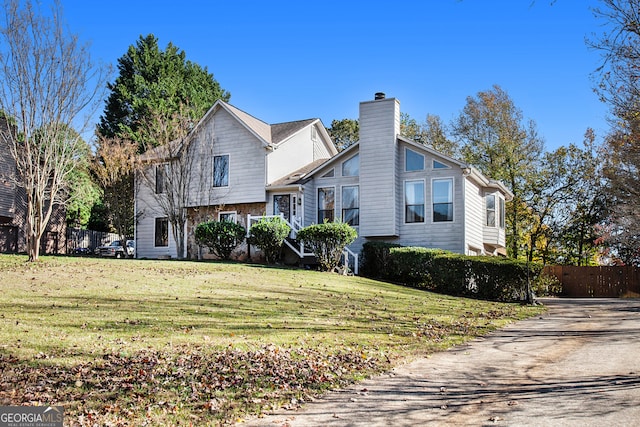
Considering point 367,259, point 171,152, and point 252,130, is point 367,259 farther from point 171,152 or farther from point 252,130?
point 171,152

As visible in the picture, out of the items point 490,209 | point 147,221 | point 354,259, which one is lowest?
point 354,259

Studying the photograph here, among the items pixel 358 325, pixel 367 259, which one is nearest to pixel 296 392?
pixel 358 325

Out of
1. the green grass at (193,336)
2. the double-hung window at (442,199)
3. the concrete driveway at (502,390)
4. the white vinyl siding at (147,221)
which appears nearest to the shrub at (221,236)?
the white vinyl siding at (147,221)

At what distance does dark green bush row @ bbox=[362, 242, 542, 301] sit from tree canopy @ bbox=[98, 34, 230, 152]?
79.4 feet

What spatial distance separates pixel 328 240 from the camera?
76.3 feet

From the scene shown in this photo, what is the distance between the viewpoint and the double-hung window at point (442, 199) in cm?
2666

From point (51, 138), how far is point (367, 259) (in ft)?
43.0

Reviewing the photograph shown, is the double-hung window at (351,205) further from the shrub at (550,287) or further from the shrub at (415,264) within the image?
the shrub at (550,287)

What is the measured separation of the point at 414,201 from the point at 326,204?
4.15 meters

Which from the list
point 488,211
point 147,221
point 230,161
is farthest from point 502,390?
point 147,221

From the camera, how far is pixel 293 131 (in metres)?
30.7

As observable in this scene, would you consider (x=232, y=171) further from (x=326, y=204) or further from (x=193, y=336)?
(x=193, y=336)

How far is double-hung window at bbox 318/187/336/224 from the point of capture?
28672 millimetres

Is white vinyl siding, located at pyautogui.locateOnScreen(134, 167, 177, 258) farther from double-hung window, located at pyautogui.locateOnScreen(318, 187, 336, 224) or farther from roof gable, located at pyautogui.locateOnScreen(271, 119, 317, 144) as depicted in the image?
double-hung window, located at pyautogui.locateOnScreen(318, 187, 336, 224)
